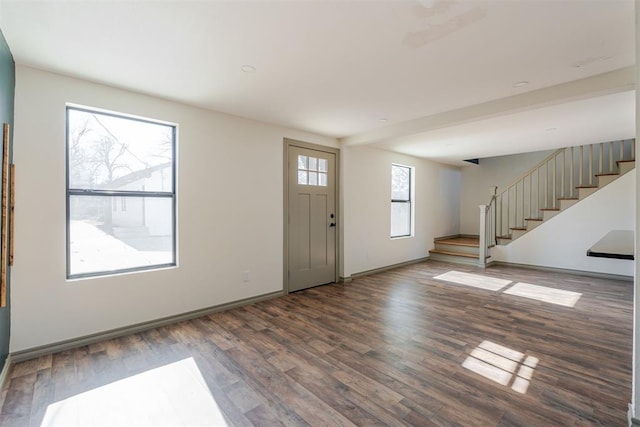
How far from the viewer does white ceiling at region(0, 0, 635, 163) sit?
1773 mm

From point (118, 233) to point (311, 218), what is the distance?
8.27ft

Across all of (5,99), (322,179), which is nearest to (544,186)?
(322,179)

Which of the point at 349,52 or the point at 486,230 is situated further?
the point at 486,230

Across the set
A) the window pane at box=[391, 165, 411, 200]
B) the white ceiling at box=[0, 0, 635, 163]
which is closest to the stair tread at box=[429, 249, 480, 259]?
the window pane at box=[391, 165, 411, 200]

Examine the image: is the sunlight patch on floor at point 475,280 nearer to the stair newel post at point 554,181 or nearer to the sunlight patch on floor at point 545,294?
the sunlight patch on floor at point 545,294

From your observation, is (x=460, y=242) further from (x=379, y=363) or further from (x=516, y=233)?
(x=379, y=363)

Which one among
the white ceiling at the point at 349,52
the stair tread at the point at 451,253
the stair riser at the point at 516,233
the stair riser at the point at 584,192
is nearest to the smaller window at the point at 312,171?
the white ceiling at the point at 349,52

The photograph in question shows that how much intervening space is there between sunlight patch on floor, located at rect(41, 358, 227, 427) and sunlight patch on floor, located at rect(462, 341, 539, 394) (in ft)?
6.30

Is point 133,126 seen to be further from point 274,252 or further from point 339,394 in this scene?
point 339,394

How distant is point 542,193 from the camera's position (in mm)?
6555

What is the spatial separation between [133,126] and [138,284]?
5.34 feet

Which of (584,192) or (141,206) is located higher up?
(584,192)

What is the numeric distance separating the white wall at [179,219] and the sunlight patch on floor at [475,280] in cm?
308

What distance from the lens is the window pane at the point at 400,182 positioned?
6.15 m
